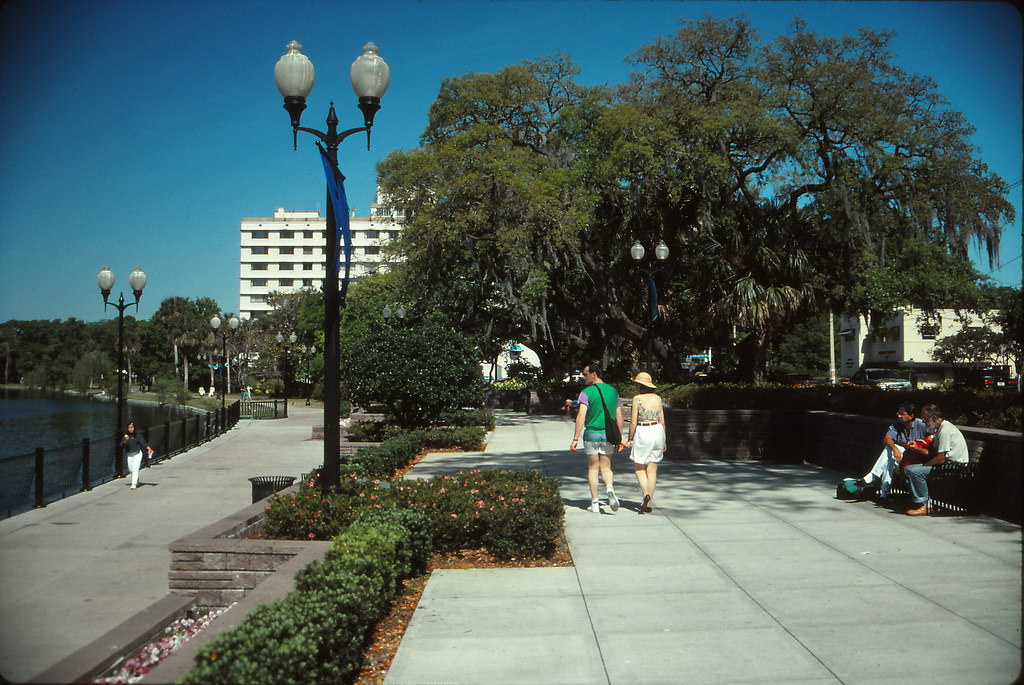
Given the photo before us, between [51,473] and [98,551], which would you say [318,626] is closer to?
[98,551]

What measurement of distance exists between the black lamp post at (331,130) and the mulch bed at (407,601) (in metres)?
1.44

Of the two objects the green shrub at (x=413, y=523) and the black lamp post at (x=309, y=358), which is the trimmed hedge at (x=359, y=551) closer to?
the green shrub at (x=413, y=523)

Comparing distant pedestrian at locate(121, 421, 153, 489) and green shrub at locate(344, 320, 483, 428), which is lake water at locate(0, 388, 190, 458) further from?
green shrub at locate(344, 320, 483, 428)

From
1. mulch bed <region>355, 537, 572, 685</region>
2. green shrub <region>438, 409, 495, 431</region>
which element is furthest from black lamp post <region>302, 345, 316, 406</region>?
mulch bed <region>355, 537, 572, 685</region>

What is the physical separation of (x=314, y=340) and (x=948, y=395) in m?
59.7

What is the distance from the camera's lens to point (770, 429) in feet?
52.7

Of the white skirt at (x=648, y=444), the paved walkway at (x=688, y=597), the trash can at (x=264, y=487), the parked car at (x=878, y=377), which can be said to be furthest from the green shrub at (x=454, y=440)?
the parked car at (x=878, y=377)

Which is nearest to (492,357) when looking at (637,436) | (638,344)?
(638,344)

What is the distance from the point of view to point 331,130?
28.6ft

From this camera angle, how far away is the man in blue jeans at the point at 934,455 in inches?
377

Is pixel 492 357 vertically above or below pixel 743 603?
above

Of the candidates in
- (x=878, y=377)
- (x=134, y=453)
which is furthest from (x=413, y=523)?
(x=878, y=377)

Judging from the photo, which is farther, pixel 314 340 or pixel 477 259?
pixel 314 340

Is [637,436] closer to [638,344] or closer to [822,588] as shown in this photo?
[822,588]
